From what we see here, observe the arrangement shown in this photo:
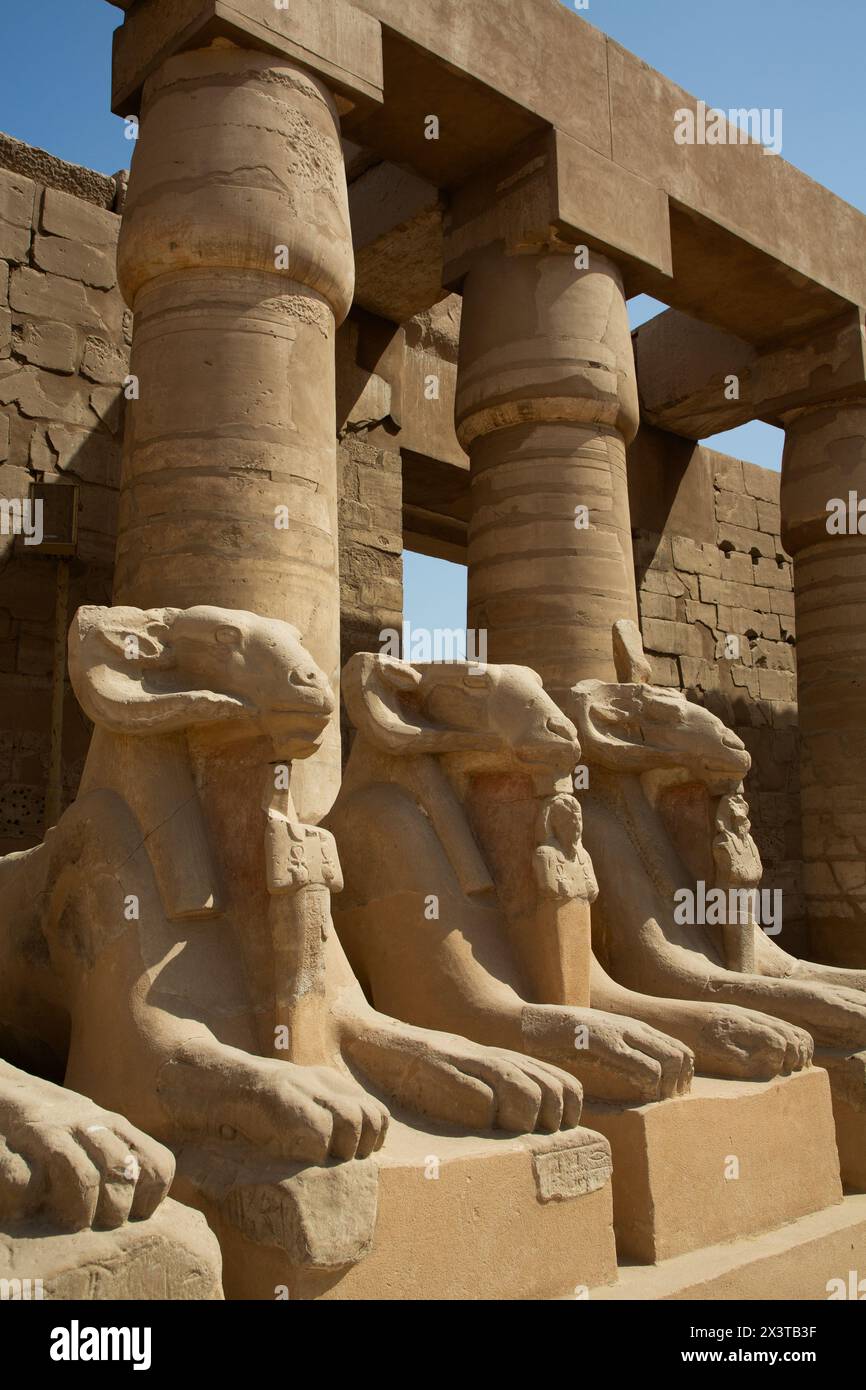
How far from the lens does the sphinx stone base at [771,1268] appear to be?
3121 mm

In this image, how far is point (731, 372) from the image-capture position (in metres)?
10.2

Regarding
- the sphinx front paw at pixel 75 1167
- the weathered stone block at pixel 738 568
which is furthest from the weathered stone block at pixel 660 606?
the sphinx front paw at pixel 75 1167

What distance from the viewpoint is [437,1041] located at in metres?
3.15

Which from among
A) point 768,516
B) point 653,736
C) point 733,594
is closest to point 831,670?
point 733,594

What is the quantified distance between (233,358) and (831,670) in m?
5.70

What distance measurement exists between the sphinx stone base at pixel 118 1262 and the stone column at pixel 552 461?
4699 millimetres

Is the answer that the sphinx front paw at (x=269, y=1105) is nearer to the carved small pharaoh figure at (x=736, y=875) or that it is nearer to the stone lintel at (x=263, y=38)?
the carved small pharaoh figure at (x=736, y=875)

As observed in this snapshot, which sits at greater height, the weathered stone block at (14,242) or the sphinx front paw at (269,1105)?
the weathered stone block at (14,242)

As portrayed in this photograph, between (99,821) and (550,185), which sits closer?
(99,821)

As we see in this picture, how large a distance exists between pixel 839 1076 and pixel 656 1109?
1.20 meters

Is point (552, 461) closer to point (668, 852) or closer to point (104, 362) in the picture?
point (104, 362)

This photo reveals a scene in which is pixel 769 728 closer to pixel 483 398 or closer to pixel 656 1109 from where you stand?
pixel 483 398

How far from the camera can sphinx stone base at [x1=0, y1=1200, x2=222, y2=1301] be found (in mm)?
1985
